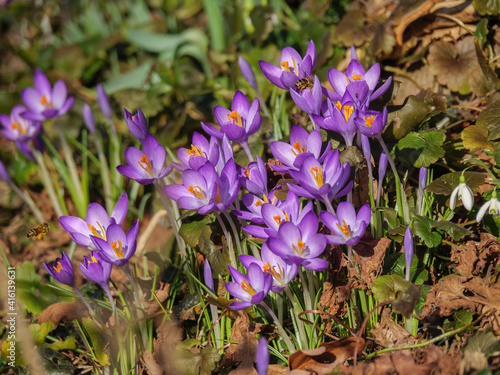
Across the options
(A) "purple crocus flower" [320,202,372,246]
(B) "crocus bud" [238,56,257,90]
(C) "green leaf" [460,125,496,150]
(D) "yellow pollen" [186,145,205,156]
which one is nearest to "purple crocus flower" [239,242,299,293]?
(A) "purple crocus flower" [320,202,372,246]

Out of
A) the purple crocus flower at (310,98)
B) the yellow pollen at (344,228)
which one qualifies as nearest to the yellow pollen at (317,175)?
the yellow pollen at (344,228)

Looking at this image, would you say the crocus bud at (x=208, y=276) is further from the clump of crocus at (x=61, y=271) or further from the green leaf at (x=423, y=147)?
the green leaf at (x=423, y=147)

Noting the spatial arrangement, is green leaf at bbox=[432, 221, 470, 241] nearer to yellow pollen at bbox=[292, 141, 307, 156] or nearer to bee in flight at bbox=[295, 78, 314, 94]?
yellow pollen at bbox=[292, 141, 307, 156]

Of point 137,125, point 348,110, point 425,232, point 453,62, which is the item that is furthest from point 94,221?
point 453,62

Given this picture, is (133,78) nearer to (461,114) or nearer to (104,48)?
(104,48)

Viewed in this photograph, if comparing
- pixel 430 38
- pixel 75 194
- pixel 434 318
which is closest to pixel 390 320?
pixel 434 318
